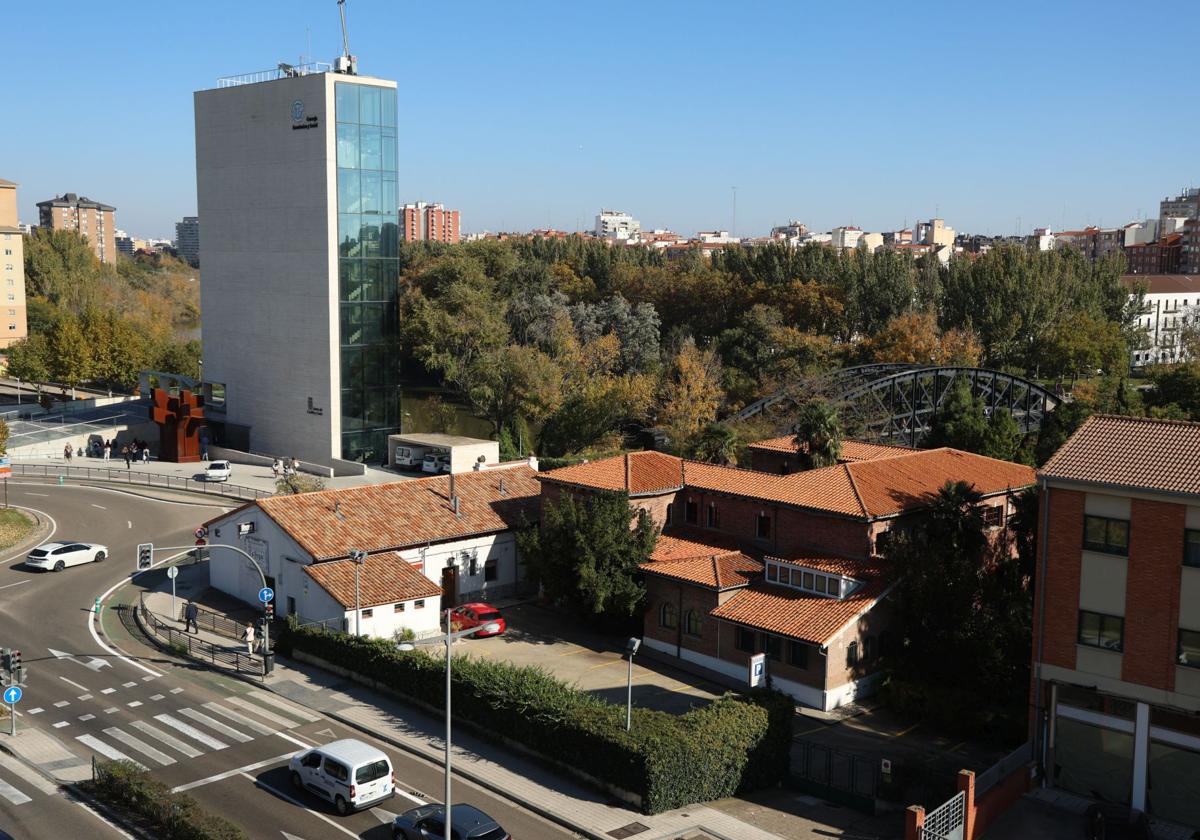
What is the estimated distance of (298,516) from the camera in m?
43.8

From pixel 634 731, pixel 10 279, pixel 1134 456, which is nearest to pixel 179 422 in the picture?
pixel 634 731

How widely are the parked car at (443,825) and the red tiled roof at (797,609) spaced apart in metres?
13.5

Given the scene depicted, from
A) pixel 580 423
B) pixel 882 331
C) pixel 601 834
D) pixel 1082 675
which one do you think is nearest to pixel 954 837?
pixel 1082 675

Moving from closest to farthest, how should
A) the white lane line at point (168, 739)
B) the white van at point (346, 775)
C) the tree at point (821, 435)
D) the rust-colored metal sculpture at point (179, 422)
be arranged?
the white van at point (346, 775)
the white lane line at point (168, 739)
the tree at point (821, 435)
the rust-colored metal sculpture at point (179, 422)

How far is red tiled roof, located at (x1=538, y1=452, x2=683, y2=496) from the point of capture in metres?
44.6

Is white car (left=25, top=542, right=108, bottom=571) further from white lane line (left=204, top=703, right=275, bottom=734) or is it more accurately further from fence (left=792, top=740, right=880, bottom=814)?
fence (left=792, top=740, right=880, bottom=814)

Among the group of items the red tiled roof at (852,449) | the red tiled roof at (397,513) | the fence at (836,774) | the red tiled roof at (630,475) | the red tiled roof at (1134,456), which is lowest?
the fence at (836,774)

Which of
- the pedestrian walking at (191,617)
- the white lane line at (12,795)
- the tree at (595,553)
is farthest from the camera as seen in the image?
the pedestrian walking at (191,617)

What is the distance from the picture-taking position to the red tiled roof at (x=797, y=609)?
1410 inches

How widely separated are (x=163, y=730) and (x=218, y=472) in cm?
3647

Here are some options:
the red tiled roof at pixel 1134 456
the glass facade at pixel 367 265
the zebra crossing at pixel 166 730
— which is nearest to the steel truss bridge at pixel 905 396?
the glass facade at pixel 367 265

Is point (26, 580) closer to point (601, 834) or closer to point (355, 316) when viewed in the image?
point (355, 316)

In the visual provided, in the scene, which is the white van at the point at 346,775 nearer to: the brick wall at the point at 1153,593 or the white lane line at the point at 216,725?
the white lane line at the point at 216,725

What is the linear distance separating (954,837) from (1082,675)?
5.95 m
